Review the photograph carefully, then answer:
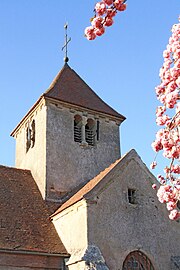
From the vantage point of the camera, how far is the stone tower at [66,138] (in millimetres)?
18359

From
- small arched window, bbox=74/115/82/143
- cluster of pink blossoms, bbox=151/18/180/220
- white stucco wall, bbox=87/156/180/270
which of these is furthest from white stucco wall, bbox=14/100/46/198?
cluster of pink blossoms, bbox=151/18/180/220

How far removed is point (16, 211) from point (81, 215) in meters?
2.90

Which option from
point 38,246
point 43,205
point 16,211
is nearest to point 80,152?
point 43,205

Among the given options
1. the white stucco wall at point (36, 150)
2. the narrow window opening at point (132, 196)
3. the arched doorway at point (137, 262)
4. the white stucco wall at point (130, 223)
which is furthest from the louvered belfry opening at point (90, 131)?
the arched doorway at point (137, 262)

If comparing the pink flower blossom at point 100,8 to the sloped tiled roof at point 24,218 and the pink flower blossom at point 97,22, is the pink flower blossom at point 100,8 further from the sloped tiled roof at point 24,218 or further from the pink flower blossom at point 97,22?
the sloped tiled roof at point 24,218

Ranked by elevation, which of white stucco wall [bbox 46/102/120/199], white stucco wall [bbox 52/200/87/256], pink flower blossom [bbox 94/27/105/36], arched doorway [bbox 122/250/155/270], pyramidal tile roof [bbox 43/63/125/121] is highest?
pyramidal tile roof [bbox 43/63/125/121]

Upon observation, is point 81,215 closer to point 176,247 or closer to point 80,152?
point 176,247

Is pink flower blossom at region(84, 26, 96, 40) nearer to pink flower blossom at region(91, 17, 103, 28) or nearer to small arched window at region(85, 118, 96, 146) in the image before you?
pink flower blossom at region(91, 17, 103, 28)

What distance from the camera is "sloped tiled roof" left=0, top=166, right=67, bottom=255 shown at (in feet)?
47.4

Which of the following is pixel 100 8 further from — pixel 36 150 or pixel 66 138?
pixel 36 150

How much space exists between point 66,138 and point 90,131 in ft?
4.70

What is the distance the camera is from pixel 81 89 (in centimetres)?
2153

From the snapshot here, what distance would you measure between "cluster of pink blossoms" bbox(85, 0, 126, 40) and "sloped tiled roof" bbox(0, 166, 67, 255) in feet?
30.0

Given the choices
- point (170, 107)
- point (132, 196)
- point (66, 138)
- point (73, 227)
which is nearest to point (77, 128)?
point (66, 138)
